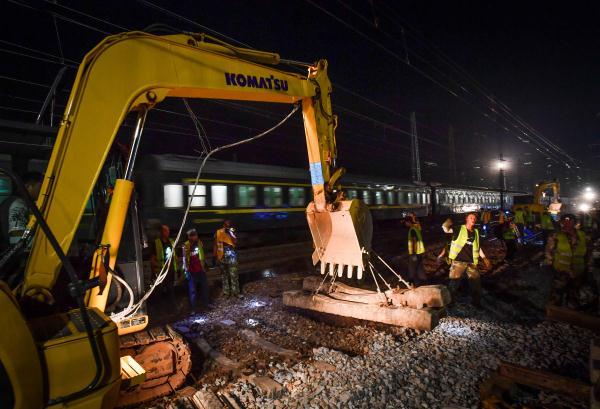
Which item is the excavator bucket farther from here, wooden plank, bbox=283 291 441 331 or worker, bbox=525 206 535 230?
worker, bbox=525 206 535 230

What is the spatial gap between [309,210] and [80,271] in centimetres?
291

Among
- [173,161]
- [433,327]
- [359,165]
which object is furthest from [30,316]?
[359,165]

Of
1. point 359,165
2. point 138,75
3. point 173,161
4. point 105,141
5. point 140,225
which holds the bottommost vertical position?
point 140,225

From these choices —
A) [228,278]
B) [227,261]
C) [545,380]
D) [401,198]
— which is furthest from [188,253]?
[401,198]

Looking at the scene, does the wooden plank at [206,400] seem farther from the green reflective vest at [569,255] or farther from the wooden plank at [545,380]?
the green reflective vest at [569,255]

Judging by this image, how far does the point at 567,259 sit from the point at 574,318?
1315 mm

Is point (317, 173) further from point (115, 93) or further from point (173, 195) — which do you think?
point (173, 195)

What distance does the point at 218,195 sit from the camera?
12.3m

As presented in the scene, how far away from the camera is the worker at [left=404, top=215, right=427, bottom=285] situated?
829 centimetres

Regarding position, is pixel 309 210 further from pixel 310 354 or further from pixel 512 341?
pixel 512 341

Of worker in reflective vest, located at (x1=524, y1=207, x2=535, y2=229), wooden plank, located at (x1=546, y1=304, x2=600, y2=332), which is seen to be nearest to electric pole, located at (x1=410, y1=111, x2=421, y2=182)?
worker in reflective vest, located at (x1=524, y1=207, x2=535, y2=229)

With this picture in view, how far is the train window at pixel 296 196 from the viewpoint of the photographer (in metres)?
15.0

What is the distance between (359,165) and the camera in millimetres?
54938

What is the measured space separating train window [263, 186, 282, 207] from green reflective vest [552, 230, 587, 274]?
31.8 feet
